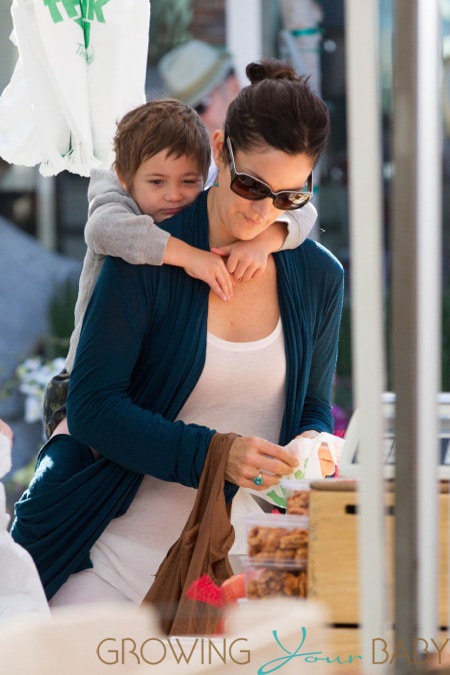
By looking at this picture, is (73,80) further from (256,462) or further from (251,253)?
(256,462)

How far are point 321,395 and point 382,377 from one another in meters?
0.92

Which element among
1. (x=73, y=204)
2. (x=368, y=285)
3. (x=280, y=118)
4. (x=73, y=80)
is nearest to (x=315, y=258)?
(x=280, y=118)

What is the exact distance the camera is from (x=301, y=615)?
4.68 feet

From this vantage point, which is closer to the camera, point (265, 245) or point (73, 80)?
point (265, 245)

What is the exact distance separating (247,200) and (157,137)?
0.28 m

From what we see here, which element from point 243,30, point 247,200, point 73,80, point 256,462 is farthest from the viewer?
point 243,30

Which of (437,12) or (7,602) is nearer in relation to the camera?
(437,12)

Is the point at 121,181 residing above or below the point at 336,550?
above

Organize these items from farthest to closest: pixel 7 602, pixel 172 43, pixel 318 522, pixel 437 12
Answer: pixel 172 43 → pixel 7 602 → pixel 318 522 → pixel 437 12

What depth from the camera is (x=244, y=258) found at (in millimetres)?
2090

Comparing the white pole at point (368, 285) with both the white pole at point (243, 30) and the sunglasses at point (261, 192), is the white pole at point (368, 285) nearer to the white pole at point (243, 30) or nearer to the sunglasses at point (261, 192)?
the sunglasses at point (261, 192)

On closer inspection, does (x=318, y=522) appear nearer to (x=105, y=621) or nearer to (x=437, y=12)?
(x=105, y=621)

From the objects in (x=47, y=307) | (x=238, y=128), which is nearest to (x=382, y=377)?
(x=238, y=128)

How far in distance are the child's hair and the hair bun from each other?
7.8 inches
